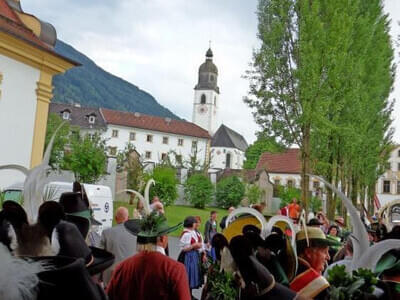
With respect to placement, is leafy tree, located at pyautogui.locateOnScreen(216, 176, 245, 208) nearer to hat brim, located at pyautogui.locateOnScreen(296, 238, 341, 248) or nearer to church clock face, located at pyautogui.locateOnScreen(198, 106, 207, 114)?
hat brim, located at pyautogui.locateOnScreen(296, 238, 341, 248)

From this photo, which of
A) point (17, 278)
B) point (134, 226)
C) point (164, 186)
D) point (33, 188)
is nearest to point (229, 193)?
point (164, 186)

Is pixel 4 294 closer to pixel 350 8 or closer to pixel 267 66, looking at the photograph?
pixel 267 66

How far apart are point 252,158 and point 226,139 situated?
21.6m

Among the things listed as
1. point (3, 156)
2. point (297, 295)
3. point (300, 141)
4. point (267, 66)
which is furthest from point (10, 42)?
point (297, 295)

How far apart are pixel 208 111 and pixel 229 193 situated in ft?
245

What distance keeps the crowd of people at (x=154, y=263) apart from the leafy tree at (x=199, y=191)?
41.8 m

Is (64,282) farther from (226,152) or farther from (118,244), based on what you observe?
(226,152)

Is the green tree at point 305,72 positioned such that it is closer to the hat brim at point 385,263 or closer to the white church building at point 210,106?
the hat brim at point 385,263

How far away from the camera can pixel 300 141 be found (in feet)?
64.6

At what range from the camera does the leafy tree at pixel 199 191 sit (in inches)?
1868

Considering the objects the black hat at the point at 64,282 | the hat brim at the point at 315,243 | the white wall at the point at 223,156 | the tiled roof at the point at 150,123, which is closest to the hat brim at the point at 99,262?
the black hat at the point at 64,282

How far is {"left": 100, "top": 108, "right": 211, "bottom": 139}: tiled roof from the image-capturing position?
8631cm

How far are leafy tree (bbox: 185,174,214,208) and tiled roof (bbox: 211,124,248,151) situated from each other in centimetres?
7041

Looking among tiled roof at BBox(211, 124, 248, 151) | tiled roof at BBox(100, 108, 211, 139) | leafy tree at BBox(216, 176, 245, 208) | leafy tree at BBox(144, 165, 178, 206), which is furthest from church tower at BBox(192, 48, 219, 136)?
leafy tree at BBox(144, 165, 178, 206)
